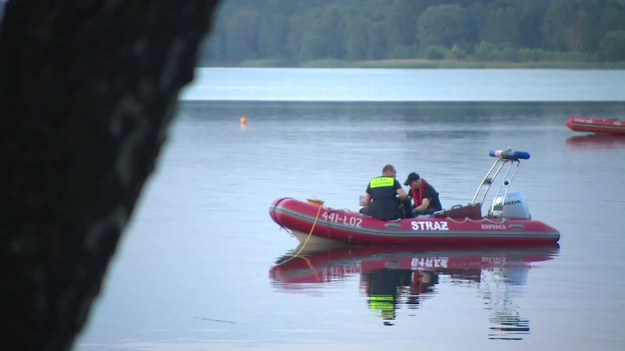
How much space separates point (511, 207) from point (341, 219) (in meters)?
2.24

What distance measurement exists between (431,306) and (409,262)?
2851 millimetres

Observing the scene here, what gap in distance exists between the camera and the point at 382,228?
1545 cm

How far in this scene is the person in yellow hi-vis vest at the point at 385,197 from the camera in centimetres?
1530

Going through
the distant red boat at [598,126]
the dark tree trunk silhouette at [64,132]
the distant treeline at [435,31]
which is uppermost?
the dark tree trunk silhouette at [64,132]

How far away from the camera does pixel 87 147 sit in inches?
98.3

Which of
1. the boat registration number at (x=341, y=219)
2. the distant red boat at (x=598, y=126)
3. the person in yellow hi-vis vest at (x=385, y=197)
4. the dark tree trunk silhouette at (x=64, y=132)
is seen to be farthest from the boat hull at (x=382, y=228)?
the distant red boat at (x=598, y=126)

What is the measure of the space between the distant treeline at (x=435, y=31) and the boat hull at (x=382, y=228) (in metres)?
A: 129

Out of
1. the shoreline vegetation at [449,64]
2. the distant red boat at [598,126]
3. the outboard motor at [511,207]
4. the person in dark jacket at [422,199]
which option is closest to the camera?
the person in dark jacket at [422,199]

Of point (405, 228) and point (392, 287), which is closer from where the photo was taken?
point (392, 287)

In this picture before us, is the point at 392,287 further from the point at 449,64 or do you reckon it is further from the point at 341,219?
the point at 449,64

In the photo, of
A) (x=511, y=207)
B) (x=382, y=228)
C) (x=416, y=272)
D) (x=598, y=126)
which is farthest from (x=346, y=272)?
(x=598, y=126)

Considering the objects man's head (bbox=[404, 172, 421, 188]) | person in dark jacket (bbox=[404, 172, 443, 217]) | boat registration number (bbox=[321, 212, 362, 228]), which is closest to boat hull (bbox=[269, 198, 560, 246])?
boat registration number (bbox=[321, 212, 362, 228])

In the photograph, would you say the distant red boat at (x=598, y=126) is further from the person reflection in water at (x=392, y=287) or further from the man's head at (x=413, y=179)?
the person reflection in water at (x=392, y=287)

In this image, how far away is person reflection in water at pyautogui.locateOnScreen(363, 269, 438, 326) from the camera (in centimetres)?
1190
